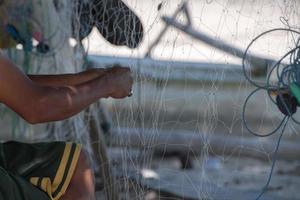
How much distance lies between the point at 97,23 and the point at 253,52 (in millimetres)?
1045

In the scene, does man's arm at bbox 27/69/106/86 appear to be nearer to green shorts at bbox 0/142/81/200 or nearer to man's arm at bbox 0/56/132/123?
man's arm at bbox 0/56/132/123

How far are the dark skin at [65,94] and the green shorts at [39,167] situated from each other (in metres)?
0.03

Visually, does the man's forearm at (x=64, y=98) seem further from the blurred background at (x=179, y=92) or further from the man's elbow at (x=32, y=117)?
the blurred background at (x=179, y=92)

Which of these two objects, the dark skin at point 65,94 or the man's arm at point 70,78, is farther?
the man's arm at point 70,78

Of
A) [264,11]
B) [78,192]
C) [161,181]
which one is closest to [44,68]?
[161,181]

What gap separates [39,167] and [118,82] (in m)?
0.35

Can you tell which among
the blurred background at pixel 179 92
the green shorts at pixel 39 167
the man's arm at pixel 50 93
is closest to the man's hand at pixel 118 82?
the man's arm at pixel 50 93

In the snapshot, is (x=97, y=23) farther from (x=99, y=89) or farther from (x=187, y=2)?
(x=99, y=89)

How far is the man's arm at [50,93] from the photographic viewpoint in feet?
6.21

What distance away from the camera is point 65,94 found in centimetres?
200

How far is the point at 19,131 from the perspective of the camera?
13.5ft

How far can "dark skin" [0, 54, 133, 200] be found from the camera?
1.90 m

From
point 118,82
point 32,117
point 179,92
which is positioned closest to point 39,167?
point 32,117

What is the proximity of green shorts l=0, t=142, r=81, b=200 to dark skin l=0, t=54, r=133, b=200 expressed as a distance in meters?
0.03
